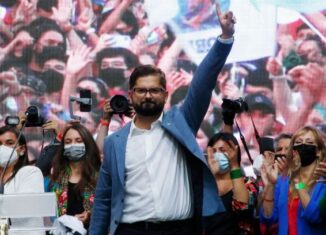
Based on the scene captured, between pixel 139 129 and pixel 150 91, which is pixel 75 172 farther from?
pixel 150 91

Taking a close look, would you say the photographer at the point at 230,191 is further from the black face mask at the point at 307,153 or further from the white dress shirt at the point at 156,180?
the white dress shirt at the point at 156,180

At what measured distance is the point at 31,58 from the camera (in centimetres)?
1148

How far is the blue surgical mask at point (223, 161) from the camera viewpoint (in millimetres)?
6402

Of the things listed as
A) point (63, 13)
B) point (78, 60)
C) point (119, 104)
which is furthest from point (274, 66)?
point (119, 104)

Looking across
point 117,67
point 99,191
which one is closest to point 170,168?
point 99,191

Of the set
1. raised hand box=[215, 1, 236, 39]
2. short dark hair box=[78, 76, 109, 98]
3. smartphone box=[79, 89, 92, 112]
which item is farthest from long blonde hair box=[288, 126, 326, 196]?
short dark hair box=[78, 76, 109, 98]

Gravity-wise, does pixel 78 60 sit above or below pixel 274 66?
above

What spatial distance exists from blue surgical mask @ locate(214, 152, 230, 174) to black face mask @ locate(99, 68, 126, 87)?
16.6 feet

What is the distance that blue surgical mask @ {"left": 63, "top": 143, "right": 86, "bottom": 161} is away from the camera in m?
6.48

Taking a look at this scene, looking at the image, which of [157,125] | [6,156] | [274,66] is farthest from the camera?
[274,66]

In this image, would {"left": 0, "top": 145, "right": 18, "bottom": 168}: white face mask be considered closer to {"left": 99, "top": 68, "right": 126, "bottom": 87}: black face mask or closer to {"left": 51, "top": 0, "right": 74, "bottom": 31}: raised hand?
{"left": 99, "top": 68, "right": 126, "bottom": 87}: black face mask

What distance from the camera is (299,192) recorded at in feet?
19.4

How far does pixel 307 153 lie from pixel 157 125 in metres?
1.76

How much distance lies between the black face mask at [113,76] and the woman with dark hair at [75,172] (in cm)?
475
